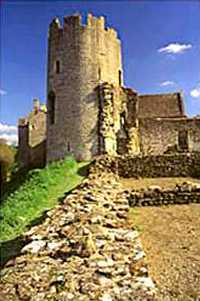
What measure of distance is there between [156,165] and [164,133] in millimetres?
11414

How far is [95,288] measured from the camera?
3.95 metres

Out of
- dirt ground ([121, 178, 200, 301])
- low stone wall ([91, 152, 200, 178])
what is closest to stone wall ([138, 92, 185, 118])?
low stone wall ([91, 152, 200, 178])

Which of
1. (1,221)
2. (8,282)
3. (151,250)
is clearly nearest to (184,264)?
(151,250)

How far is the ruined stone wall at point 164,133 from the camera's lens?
26828mm

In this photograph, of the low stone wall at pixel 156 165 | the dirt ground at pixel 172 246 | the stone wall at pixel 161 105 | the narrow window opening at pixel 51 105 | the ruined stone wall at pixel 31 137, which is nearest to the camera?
the dirt ground at pixel 172 246

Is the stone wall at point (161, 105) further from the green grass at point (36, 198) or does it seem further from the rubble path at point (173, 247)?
the rubble path at point (173, 247)

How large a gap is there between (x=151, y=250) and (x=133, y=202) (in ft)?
13.7

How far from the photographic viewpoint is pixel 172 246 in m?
6.70

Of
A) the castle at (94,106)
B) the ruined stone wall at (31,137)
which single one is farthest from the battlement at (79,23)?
the ruined stone wall at (31,137)

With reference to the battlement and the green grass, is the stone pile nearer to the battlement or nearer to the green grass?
the green grass

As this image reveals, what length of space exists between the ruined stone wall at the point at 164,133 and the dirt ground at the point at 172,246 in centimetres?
1660

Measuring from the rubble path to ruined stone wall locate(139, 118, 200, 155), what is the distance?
16884mm

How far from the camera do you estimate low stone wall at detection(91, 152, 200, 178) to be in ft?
51.4

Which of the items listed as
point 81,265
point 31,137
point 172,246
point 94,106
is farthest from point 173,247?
point 31,137
